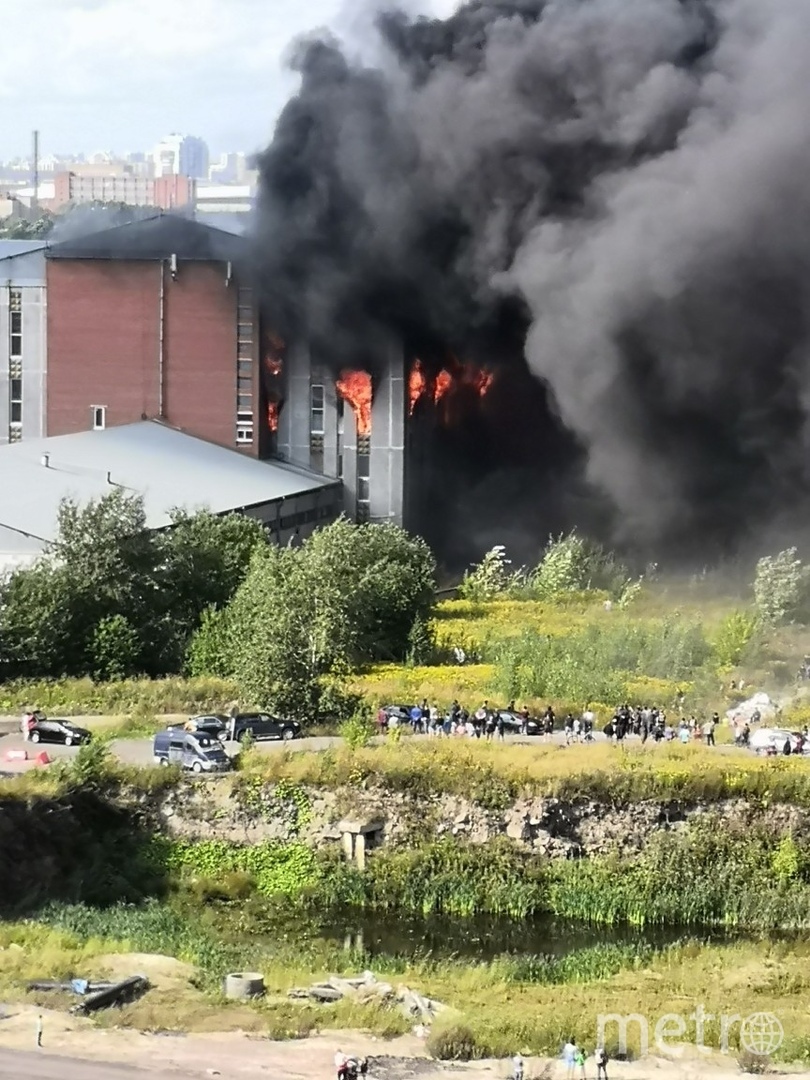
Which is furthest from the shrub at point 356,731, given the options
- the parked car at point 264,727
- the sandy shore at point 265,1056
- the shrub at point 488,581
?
the shrub at point 488,581

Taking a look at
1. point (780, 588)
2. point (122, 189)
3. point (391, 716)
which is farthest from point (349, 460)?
point (122, 189)

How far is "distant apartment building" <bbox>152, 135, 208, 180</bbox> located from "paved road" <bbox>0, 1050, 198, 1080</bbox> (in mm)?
143774

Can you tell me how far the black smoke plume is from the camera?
34.6m

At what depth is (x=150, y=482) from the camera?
33219 mm

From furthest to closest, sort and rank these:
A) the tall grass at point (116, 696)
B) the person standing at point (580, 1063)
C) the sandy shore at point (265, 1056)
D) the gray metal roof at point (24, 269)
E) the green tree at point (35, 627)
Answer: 1. the gray metal roof at point (24, 269)
2. the green tree at point (35, 627)
3. the tall grass at point (116, 696)
4. the person standing at point (580, 1063)
5. the sandy shore at point (265, 1056)

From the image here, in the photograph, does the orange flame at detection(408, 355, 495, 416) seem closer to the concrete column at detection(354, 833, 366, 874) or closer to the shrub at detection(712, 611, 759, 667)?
the shrub at detection(712, 611, 759, 667)

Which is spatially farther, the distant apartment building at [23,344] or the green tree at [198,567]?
the distant apartment building at [23,344]

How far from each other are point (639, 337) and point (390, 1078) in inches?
947

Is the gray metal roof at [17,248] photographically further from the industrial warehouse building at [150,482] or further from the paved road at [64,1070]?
the paved road at [64,1070]

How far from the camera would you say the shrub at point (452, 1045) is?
13.5 meters

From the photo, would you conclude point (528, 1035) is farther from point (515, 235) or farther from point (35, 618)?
point (515, 235)

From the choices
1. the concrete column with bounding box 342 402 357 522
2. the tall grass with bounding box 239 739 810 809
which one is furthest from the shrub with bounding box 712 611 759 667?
the concrete column with bounding box 342 402 357 522

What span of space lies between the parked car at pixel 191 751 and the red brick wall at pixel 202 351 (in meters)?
17.3

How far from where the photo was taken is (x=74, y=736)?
72.8 ft
